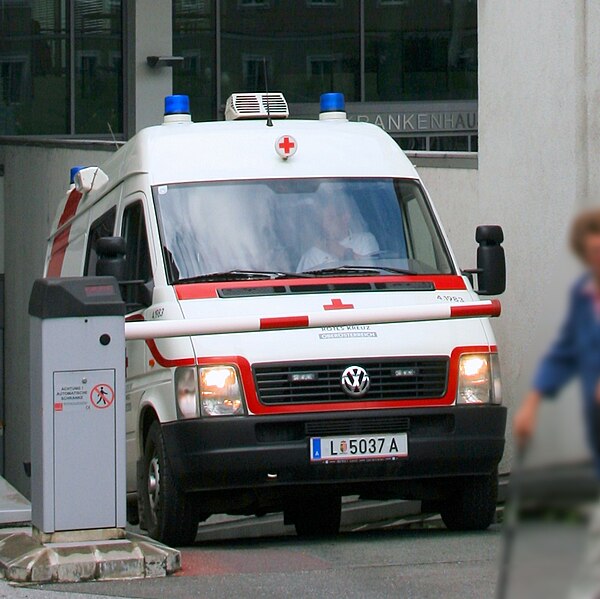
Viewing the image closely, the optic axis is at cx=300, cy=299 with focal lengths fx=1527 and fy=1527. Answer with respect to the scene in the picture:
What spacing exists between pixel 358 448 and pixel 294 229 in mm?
1339

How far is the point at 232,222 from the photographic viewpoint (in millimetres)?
8266

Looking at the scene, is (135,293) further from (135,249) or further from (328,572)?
(328,572)

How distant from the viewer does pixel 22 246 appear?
→ 812 inches

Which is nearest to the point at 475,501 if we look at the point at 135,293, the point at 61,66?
the point at 135,293

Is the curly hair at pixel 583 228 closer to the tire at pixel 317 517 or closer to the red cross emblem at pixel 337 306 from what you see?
the red cross emblem at pixel 337 306

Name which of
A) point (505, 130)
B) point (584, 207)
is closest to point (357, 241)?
A: point (505, 130)

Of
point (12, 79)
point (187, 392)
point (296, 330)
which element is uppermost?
point (12, 79)

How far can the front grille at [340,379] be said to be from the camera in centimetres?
759

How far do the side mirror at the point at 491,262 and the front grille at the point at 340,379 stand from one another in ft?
2.15

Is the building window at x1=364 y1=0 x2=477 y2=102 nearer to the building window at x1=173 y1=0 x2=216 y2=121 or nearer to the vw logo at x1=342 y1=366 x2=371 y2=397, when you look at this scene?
the building window at x1=173 y1=0 x2=216 y2=121

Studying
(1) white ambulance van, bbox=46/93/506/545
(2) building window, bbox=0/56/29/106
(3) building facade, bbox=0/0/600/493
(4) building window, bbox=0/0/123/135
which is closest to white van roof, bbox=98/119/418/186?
(1) white ambulance van, bbox=46/93/506/545

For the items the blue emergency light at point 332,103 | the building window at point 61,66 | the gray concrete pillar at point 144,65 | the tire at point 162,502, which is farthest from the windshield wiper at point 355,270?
the building window at point 61,66

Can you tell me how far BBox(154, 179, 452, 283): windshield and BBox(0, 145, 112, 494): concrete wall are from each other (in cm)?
968

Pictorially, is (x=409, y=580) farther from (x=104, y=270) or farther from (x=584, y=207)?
(x=584, y=207)
